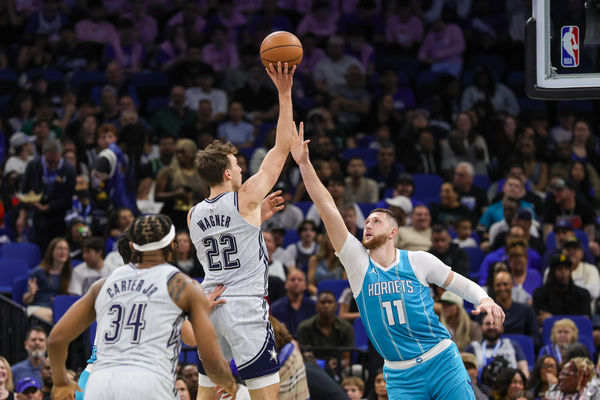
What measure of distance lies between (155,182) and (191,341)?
7.41 metres

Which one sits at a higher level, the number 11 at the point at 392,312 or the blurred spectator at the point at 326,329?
the number 11 at the point at 392,312

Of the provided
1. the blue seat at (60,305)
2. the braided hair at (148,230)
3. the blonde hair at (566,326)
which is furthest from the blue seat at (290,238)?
the braided hair at (148,230)

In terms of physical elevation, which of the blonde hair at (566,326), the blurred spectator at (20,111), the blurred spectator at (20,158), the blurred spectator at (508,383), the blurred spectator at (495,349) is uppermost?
the blurred spectator at (20,111)

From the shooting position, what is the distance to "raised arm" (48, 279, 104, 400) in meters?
6.03

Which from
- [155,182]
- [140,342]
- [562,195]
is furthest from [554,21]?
[140,342]

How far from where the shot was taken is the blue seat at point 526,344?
11.6m

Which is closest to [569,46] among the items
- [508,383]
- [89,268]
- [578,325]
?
[508,383]

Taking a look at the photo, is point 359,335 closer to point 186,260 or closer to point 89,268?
point 186,260

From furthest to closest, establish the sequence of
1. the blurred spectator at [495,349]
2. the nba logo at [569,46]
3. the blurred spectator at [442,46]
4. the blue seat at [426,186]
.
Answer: the blurred spectator at [442,46], the blue seat at [426,186], the blurred spectator at [495,349], the nba logo at [569,46]

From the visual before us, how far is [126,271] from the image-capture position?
6.11m

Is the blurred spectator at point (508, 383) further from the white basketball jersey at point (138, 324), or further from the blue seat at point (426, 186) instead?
the white basketball jersey at point (138, 324)

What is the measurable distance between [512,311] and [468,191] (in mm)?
3217

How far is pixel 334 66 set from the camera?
1794 centimetres

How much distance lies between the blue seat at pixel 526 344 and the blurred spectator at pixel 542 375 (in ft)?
2.76
